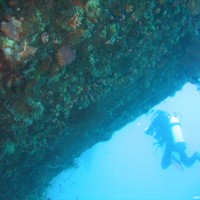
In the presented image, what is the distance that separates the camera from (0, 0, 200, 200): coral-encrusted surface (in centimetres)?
318

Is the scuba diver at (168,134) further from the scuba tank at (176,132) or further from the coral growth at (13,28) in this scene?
the coral growth at (13,28)

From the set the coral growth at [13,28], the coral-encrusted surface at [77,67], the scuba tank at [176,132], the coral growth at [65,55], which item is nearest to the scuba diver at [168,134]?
the scuba tank at [176,132]

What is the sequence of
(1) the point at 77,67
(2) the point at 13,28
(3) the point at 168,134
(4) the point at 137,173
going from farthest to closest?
(4) the point at 137,173
(3) the point at 168,134
(1) the point at 77,67
(2) the point at 13,28

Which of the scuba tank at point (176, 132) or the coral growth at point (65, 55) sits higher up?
the scuba tank at point (176, 132)

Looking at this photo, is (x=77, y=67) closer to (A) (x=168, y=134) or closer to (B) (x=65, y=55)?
(B) (x=65, y=55)

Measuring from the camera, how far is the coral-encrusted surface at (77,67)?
318 cm

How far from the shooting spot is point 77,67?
398 centimetres

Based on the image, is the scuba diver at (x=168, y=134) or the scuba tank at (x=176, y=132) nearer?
the scuba tank at (x=176, y=132)

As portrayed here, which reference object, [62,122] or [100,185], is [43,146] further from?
[100,185]

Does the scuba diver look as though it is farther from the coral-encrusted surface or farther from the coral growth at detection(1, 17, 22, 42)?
the coral growth at detection(1, 17, 22, 42)

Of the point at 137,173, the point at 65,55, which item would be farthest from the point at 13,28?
the point at 137,173

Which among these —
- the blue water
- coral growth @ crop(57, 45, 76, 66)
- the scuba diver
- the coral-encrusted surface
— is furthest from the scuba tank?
the blue water

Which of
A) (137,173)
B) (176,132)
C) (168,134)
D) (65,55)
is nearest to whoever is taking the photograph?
(65,55)

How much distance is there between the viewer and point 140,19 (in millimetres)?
4082
